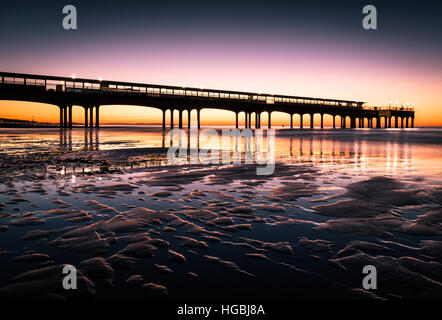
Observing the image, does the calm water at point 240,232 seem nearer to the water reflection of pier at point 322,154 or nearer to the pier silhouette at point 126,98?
the water reflection of pier at point 322,154

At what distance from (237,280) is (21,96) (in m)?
56.3

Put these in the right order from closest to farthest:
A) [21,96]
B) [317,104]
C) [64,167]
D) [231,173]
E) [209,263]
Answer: [209,263] → [231,173] → [64,167] → [21,96] → [317,104]

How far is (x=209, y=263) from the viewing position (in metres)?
3.03

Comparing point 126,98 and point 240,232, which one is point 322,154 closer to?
point 240,232

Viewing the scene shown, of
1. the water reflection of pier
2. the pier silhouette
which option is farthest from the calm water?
the pier silhouette

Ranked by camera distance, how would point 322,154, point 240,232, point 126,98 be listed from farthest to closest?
point 126,98 → point 322,154 → point 240,232

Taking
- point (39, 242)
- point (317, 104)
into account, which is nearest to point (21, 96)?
point (39, 242)

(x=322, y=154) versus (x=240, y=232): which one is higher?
(x=322, y=154)

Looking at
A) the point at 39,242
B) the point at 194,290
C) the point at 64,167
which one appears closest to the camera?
the point at 194,290

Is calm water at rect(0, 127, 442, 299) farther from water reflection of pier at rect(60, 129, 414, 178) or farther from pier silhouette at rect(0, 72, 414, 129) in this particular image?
pier silhouette at rect(0, 72, 414, 129)

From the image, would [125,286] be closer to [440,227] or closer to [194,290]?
[194,290]

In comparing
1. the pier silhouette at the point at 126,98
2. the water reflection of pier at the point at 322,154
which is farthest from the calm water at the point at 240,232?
the pier silhouette at the point at 126,98

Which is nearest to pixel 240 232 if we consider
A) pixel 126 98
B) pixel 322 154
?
pixel 322 154
